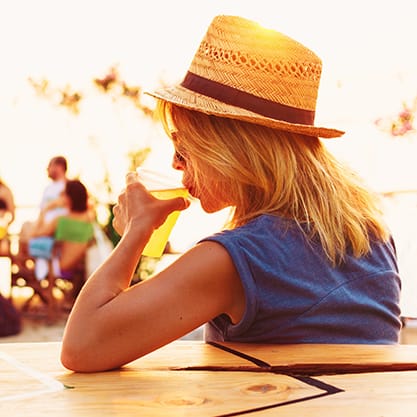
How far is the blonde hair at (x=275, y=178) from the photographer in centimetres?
133

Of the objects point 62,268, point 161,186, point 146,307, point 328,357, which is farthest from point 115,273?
point 62,268

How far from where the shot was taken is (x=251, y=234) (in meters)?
1.25

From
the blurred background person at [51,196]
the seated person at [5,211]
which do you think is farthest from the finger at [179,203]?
the seated person at [5,211]

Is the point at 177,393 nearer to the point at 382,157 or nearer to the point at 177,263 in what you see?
the point at 177,263

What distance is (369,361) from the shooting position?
1.09 meters

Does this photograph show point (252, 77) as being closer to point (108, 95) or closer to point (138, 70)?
point (138, 70)

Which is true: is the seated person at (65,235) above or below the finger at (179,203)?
below

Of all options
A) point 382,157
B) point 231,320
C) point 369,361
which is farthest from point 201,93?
point 382,157

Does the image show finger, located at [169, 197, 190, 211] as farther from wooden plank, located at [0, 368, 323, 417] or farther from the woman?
wooden plank, located at [0, 368, 323, 417]

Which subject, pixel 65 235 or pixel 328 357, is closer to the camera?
pixel 328 357

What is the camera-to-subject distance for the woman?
3.77 feet

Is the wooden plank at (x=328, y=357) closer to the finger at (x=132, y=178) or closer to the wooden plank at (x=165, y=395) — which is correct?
the wooden plank at (x=165, y=395)

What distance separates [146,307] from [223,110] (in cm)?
38

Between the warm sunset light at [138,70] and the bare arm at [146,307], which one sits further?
the warm sunset light at [138,70]
